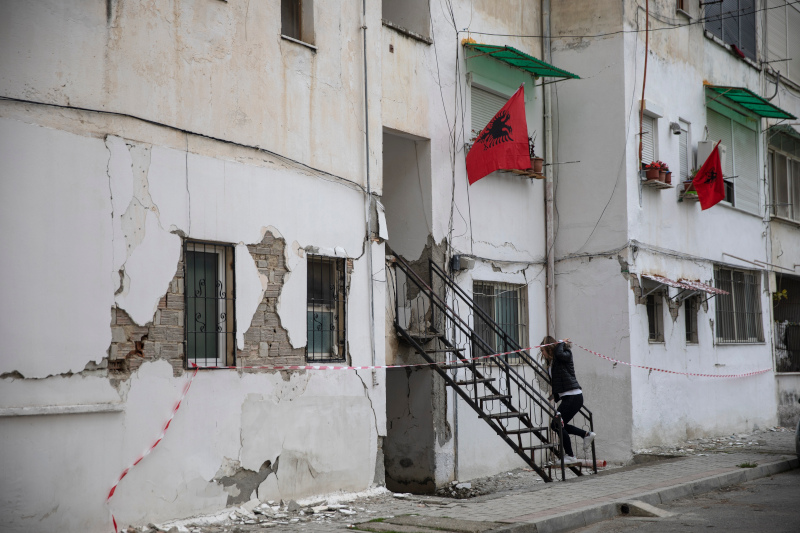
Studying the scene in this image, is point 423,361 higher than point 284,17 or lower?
lower

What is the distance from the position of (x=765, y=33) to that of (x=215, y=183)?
54.1 ft

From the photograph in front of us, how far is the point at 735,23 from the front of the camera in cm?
1928

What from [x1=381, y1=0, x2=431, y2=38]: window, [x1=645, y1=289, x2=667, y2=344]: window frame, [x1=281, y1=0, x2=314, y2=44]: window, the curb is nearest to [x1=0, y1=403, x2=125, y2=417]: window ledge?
the curb

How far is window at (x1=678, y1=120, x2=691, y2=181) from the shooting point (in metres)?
16.6

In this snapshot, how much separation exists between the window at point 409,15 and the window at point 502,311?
3983 mm

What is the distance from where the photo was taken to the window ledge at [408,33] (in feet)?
39.0

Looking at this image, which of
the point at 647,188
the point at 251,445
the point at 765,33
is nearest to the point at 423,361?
the point at 251,445

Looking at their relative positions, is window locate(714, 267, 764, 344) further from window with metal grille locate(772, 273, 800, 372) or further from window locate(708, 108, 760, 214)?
window locate(708, 108, 760, 214)

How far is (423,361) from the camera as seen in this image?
12.2 m

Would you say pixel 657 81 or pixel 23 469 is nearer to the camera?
pixel 23 469

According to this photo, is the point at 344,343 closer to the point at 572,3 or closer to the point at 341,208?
the point at 341,208

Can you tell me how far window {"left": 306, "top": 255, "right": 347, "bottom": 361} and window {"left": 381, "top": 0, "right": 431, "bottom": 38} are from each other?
4.35m

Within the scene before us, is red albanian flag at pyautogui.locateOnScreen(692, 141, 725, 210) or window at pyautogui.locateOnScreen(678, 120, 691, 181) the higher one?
window at pyautogui.locateOnScreen(678, 120, 691, 181)

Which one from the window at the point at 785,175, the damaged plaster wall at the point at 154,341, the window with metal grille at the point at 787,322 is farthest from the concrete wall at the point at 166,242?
the window at the point at 785,175
